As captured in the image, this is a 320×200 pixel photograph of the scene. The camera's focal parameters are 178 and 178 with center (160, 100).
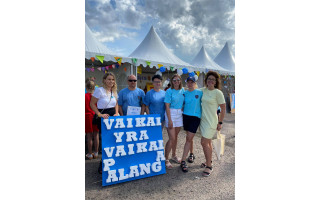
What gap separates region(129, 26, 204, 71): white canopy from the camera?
27.2ft

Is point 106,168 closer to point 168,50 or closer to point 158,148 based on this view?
point 158,148

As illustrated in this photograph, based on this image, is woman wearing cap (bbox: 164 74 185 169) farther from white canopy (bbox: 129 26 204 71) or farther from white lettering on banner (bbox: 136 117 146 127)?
white canopy (bbox: 129 26 204 71)

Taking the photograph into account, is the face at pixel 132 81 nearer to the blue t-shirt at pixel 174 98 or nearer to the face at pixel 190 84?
the blue t-shirt at pixel 174 98

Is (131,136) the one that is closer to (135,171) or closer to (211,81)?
(135,171)

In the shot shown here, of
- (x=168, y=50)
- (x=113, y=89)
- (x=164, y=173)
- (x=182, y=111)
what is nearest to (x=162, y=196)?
(x=164, y=173)

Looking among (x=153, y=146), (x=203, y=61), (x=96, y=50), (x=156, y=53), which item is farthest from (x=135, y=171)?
(x=203, y=61)

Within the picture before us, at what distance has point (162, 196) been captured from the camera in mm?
2279

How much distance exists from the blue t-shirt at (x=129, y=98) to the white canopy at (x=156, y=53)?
4.68 meters

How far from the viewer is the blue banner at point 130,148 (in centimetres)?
250

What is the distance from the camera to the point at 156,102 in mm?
3064

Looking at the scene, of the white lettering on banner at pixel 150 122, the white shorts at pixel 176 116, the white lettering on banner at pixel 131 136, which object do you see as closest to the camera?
the white lettering on banner at pixel 131 136

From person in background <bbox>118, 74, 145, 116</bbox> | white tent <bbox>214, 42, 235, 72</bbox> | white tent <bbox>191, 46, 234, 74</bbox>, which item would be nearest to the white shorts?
person in background <bbox>118, 74, 145, 116</bbox>

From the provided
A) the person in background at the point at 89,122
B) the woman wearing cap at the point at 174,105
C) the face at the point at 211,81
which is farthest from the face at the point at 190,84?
the person in background at the point at 89,122

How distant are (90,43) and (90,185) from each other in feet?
17.5
